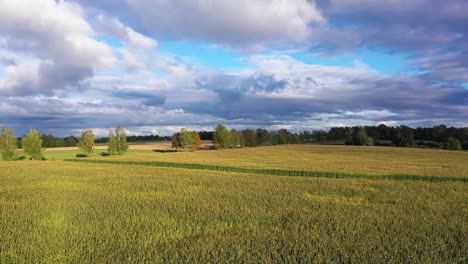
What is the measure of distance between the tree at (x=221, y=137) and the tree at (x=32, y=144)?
56.7 m

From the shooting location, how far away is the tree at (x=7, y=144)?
7062 centimetres

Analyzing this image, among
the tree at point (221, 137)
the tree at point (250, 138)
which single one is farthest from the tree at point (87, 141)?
the tree at point (250, 138)

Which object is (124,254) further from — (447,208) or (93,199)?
(447,208)

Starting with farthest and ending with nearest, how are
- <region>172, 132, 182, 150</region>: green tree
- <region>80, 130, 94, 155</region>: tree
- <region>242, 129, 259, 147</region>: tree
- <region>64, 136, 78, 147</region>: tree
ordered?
<region>242, 129, 259, 147</region>: tree, <region>64, 136, 78, 147</region>: tree, <region>172, 132, 182, 150</region>: green tree, <region>80, 130, 94, 155</region>: tree

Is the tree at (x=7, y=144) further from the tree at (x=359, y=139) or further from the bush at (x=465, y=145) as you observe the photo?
the bush at (x=465, y=145)

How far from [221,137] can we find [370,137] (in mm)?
49415

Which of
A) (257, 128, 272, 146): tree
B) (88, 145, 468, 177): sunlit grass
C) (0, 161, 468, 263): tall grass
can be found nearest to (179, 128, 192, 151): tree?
(88, 145, 468, 177): sunlit grass

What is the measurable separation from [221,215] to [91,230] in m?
4.79

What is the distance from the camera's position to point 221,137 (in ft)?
387

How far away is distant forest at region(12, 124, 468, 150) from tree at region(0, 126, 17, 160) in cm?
1507

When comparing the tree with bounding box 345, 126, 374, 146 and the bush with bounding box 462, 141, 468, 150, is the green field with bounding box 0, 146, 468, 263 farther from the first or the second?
the bush with bounding box 462, 141, 468, 150

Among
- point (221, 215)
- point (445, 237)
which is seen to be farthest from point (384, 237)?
point (221, 215)

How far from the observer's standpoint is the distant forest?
110m

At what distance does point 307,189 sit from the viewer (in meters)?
22.4
